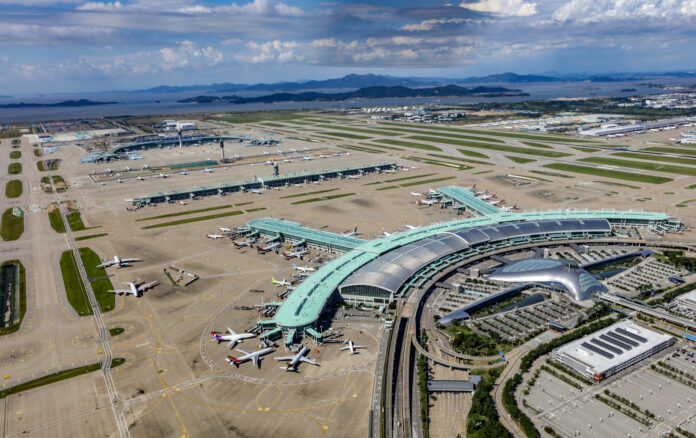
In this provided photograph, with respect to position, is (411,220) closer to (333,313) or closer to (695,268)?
(333,313)

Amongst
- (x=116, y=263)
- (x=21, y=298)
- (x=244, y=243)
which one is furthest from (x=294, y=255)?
(x=21, y=298)

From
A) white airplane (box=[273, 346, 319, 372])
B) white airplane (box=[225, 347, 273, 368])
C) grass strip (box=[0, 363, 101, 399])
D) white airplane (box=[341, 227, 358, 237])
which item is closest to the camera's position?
grass strip (box=[0, 363, 101, 399])

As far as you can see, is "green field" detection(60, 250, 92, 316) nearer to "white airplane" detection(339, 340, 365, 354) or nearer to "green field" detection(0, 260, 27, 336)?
"green field" detection(0, 260, 27, 336)

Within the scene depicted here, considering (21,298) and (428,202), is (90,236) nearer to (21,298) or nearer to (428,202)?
(21,298)

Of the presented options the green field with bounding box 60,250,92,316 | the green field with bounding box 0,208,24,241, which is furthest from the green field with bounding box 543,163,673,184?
the green field with bounding box 0,208,24,241

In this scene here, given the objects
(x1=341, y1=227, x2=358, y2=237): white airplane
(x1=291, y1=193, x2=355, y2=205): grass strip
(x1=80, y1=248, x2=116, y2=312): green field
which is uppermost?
(x1=291, y1=193, x2=355, y2=205): grass strip
